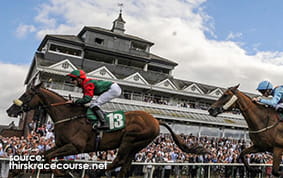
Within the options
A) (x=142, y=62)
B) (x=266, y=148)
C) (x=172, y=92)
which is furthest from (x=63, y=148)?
(x=142, y=62)

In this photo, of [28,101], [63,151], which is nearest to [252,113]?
[63,151]

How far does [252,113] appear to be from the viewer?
6.42 meters

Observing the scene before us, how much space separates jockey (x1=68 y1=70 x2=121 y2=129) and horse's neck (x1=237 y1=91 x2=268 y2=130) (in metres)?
2.81

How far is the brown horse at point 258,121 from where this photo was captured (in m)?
6.09

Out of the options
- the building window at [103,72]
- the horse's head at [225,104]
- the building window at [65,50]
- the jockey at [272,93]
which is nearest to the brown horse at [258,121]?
the horse's head at [225,104]

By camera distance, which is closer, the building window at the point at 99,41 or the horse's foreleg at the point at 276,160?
the horse's foreleg at the point at 276,160

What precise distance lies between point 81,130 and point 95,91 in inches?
31.4

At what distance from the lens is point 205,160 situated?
41.5 ft

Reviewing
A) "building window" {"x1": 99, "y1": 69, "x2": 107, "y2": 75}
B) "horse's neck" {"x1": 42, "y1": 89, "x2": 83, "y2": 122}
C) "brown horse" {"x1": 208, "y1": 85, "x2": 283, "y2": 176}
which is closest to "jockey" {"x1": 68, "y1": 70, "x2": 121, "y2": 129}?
"horse's neck" {"x1": 42, "y1": 89, "x2": 83, "y2": 122}

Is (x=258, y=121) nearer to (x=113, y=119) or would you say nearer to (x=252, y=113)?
(x=252, y=113)

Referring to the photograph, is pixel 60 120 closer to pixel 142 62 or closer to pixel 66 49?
pixel 66 49

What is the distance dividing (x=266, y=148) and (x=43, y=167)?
4.52m

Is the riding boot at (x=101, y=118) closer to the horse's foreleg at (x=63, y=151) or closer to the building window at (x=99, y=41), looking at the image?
the horse's foreleg at (x=63, y=151)

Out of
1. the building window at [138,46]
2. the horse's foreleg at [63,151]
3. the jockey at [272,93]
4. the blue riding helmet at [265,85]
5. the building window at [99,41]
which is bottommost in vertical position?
the horse's foreleg at [63,151]
